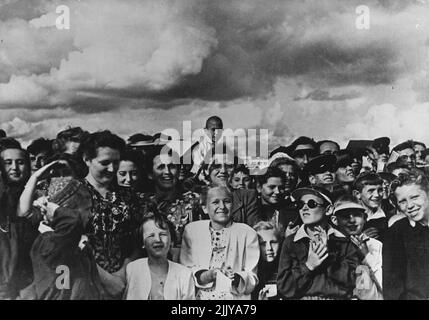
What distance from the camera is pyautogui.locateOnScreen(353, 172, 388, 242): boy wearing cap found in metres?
5.45

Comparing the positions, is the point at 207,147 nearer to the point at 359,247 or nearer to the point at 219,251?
the point at 219,251

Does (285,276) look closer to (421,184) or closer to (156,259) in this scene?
(156,259)

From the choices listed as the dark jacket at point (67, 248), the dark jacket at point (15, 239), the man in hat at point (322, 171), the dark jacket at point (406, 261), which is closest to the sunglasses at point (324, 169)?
the man in hat at point (322, 171)

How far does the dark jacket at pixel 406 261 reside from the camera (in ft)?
17.9

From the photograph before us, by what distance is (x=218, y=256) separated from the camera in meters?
5.34

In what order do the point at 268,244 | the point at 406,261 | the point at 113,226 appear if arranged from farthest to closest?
the point at 406,261
the point at 268,244
the point at 113,226

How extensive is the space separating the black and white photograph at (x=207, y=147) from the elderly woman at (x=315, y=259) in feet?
0.04

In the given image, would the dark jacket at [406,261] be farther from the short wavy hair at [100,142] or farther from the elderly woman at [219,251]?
the short wavy hair at [100,142]

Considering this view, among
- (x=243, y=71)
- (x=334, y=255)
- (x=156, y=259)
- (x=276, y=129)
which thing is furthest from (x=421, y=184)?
(x=156, y=259)

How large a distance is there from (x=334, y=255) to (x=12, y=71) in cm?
320

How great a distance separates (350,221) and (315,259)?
46 cm

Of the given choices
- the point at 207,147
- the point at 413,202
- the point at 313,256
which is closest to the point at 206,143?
the point at 207,147

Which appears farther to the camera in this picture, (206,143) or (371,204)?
(371,204)
